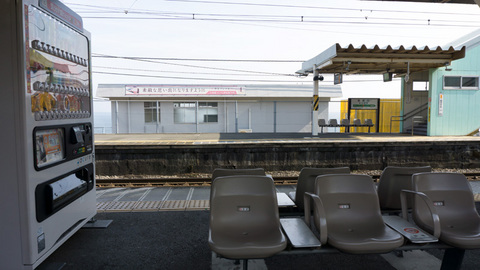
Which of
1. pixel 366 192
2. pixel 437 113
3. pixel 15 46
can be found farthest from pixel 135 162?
pixel 437 113

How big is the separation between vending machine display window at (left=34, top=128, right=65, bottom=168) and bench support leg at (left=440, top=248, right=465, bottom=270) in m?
4.08

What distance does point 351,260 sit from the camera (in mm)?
3668

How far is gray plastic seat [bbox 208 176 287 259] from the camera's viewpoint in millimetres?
3293

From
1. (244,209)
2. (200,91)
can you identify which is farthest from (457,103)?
(244,209)

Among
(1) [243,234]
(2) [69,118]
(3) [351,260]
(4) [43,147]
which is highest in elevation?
(2) [69,118]

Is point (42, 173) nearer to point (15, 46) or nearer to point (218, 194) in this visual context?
point (15, 46)

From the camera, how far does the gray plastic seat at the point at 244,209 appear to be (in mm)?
3293

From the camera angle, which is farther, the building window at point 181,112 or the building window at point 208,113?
the building window at point 208,113

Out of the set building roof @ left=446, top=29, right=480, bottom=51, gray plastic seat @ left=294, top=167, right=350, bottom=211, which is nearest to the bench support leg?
gray plastic seat @ left=294, top=167, right=350, bottom=211

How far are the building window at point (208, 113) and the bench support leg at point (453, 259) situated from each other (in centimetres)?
1673

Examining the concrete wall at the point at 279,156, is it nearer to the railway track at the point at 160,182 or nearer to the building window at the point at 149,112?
the railway track at the point at 160,182

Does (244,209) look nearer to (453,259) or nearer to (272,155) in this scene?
(453,259)

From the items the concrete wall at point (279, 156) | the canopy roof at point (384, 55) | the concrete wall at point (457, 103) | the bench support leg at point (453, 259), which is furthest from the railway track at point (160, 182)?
the concrete wall at point (457, 103)

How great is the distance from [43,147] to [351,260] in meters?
3.44
